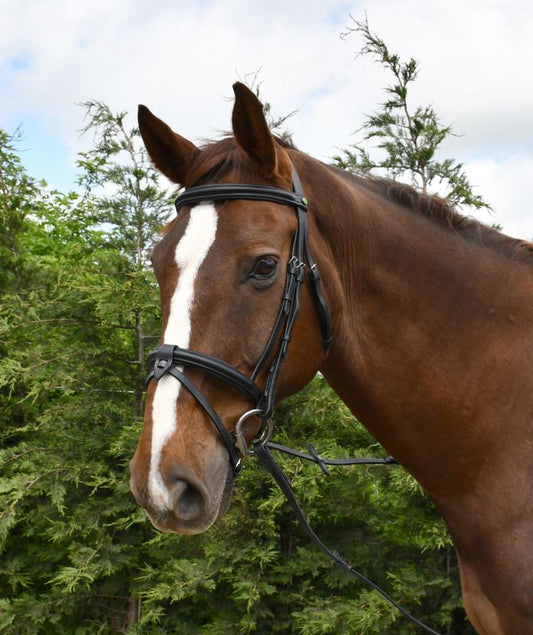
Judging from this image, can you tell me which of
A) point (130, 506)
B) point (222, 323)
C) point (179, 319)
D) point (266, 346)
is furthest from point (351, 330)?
point (130, 506)

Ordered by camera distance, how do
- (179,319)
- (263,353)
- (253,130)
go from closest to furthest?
(179,319) < (263,353) < (253,130)

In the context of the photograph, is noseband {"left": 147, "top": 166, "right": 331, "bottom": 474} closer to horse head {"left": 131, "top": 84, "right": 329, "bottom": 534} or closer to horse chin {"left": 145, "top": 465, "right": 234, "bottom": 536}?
horse head {"left": 131, "top": 84, "right": 329, "bottom": 534}

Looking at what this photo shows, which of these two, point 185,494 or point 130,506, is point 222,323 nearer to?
point 185,494

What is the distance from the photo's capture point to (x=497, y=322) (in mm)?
2586

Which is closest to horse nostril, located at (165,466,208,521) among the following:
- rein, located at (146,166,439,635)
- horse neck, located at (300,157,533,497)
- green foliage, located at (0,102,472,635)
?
rein, located at (146,166,439,635)

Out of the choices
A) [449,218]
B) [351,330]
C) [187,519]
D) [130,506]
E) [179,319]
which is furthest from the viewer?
[130,506]

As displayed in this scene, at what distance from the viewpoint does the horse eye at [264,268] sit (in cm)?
221

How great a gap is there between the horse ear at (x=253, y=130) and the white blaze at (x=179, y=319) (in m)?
0.27

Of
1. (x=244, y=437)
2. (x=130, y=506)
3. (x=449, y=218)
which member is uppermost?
(x=449, y=218)

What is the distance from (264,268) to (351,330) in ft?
1.69

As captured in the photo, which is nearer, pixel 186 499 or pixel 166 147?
pixel 186 499

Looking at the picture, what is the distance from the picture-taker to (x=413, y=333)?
101 inches

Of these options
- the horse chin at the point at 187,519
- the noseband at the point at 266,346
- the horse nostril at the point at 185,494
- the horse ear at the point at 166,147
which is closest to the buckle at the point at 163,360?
the noseband at the point at 266,346

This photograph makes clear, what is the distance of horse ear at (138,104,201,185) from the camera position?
2564 mm
